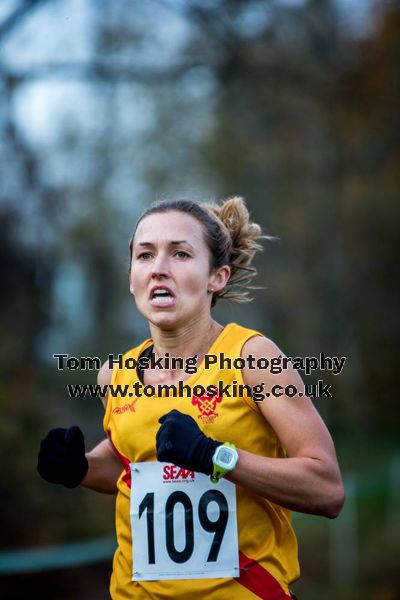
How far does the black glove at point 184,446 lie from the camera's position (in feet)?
7.71

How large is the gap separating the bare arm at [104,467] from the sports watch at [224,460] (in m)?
0.80

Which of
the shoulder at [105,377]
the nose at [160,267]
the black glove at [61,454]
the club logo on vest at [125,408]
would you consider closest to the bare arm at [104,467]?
the shoulder at [105,377]

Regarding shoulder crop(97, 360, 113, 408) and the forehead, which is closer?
the forehead

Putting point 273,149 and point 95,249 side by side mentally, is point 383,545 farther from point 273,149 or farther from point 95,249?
point 273,149

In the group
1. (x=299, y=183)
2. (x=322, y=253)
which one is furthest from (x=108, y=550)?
(x=299, y=183)

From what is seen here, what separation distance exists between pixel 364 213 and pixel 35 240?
37.1ft

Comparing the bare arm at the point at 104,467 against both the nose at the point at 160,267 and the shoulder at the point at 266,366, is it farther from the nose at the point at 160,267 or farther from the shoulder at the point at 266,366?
the shoulder at the point at 266,366

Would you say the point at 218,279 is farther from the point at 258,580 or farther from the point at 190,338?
the point at 258,580

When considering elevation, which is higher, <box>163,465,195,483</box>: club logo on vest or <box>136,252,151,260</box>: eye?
<box>136,252,151,260</box>: eye

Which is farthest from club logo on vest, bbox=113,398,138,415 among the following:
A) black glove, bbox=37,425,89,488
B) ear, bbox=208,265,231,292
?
ear, bbox=208,265,231,292

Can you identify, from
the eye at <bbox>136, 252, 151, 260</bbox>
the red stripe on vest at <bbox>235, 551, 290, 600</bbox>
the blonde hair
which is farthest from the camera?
the blonde hair

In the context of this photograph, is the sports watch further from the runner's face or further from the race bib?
the runner's face

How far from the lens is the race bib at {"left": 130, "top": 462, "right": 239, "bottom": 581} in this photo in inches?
102

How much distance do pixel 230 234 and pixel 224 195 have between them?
1486 centimetres
